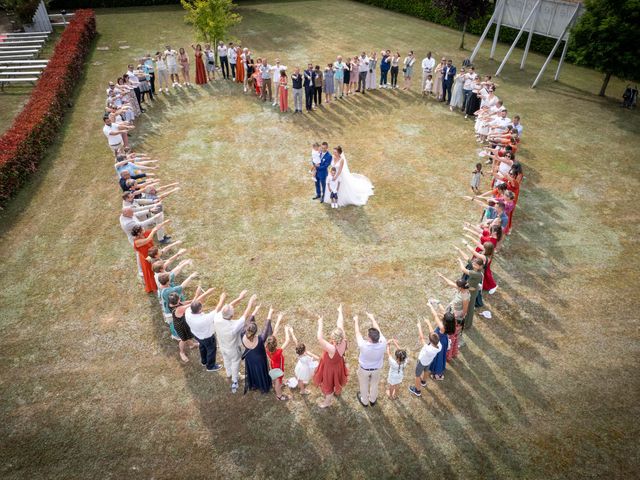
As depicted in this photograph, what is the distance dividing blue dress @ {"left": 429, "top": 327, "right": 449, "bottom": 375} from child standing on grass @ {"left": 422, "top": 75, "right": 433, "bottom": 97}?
14.1 m

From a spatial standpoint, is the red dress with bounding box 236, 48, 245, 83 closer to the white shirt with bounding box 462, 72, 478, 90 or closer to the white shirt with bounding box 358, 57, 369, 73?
the white shirt with bounding box 358, 57, 369, 73

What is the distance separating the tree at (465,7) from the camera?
23.4 m

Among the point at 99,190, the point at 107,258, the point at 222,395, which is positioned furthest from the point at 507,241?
the point at 99,190

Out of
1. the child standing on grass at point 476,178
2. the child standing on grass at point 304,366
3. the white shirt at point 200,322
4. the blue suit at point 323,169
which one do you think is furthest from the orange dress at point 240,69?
the child standing on grass at point 304,366

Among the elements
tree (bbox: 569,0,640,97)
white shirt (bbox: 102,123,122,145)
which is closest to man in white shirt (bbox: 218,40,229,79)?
white shirt (bbox: 102,123,122,145)

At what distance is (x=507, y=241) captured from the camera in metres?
11.4

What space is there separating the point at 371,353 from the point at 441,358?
1.62 m

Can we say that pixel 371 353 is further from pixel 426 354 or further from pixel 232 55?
pixel 232 55

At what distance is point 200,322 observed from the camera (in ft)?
24.3

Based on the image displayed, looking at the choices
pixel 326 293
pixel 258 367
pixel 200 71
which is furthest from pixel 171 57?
pixel 258 367

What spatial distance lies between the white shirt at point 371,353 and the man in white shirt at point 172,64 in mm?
16814

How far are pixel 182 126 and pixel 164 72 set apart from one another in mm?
4099

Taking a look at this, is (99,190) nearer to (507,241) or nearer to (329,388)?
(329,388)

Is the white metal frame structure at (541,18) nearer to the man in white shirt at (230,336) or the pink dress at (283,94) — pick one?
the pink dress at (283,94)
